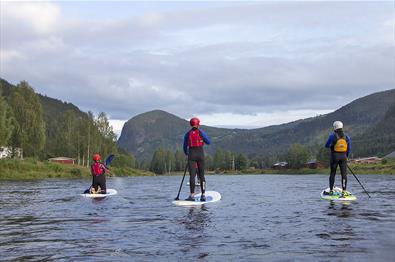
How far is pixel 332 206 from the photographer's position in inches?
730

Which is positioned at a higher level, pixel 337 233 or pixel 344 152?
pixel 344 152

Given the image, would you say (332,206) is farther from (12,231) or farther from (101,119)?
(101,119)

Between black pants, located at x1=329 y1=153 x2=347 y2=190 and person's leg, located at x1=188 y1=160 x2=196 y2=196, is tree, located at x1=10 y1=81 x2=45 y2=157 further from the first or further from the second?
black pants, located at x1=329 y1=153 x2=347 y2=190

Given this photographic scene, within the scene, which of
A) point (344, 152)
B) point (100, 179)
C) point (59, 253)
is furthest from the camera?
point (100, 179)

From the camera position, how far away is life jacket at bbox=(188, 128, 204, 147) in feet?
65.7

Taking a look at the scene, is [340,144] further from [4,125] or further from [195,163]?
[4,125]

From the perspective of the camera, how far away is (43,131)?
9869 centimetres

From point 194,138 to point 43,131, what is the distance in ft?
279

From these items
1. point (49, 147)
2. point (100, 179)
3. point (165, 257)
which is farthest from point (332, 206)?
point (49, 147)

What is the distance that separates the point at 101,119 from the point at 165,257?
137 meters

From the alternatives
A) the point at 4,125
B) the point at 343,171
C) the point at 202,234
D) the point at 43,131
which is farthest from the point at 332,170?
the point at 43,131

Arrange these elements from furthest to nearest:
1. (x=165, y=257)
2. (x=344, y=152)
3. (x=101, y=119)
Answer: (x=101, y=119)
(x=344, y=152)
(x=165, y=257)

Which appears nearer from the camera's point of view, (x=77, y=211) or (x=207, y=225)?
(x=207, y=225)

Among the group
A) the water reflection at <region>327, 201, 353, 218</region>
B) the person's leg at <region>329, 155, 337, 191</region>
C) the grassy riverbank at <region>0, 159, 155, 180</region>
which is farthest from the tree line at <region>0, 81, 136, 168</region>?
the water reflection at <region>327, 201, 353, 218</region>
